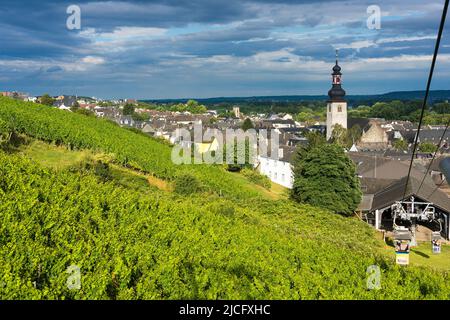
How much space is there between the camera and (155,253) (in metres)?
14.2

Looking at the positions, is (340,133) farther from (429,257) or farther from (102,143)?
(429,257)

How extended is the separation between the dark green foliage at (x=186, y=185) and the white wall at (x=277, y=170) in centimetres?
2917

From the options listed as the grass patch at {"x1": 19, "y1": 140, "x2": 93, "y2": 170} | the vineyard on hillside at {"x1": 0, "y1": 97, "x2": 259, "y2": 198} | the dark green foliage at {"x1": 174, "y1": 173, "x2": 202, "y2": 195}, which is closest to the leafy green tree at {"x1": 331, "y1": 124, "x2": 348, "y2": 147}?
the vineyard on hillside at {"x1": 0, "y1": 97, "x2": 259, "y2": 198}

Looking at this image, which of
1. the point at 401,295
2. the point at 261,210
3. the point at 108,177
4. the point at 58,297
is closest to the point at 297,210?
the point at 261,210

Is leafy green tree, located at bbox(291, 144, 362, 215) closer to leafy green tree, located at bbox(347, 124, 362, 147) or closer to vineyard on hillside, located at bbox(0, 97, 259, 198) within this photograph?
vineyard on hillside, located at bbox(0, 97, 259, 198)

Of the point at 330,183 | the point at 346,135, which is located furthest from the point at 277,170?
the point at 346,135

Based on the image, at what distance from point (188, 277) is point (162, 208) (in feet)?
28.8

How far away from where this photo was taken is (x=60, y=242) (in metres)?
13.8

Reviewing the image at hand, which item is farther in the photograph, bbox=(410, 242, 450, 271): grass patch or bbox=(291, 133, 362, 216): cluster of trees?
bbox=(291, 133, 362, 216): cluster of trees

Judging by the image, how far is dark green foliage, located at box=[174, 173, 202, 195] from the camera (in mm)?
33125

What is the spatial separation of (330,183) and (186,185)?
10342 millimetres

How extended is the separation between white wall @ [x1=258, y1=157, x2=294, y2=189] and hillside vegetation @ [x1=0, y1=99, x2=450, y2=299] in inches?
1448

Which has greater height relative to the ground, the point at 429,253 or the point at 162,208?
the point at 162,208
